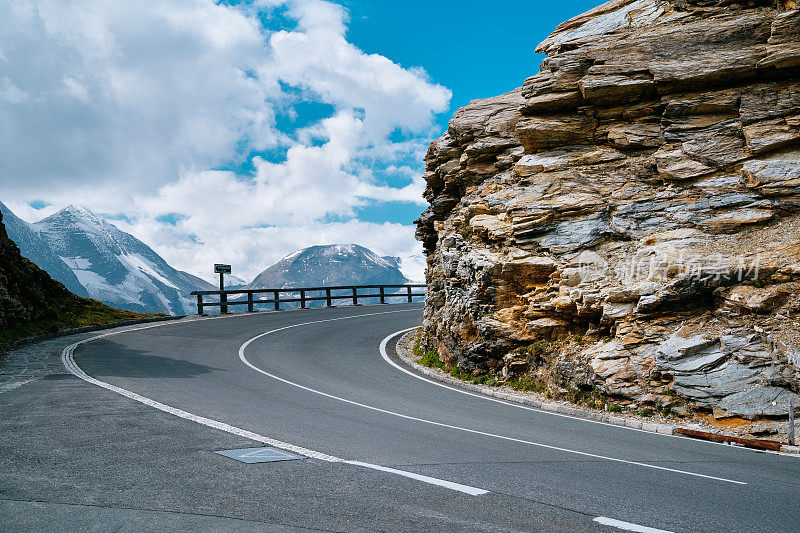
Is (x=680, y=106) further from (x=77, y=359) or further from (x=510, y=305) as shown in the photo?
(x=77, y=359)

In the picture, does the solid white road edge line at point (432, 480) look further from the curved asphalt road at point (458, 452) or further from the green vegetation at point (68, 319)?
the green vegetation at point (68, 319)

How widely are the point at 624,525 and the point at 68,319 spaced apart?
24553 mm

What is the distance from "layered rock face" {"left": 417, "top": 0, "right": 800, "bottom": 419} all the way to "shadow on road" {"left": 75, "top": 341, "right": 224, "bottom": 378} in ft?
25.2

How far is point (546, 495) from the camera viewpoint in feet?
17.7

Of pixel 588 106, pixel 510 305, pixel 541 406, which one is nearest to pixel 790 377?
pixel 541 406

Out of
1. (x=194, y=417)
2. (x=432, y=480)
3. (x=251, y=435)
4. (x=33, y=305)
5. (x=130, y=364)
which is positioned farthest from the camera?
(x=33, y=305)

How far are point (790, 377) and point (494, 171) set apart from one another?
1093 cm

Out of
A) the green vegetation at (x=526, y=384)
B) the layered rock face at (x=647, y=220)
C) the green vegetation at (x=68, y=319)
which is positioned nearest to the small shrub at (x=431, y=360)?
the layered rock face at (x=647, y=220)

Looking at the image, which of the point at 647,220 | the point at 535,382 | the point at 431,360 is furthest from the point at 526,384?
the point at 647,220

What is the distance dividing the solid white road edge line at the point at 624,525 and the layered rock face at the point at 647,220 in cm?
729

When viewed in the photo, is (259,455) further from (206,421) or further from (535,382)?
(535,382)

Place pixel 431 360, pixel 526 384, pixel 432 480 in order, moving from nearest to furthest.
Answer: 1. pixel 432 480
2. pixel 526 384
3. pixel 431 360

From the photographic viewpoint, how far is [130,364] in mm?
14570

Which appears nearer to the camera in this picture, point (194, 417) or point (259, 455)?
point (259, 455)
